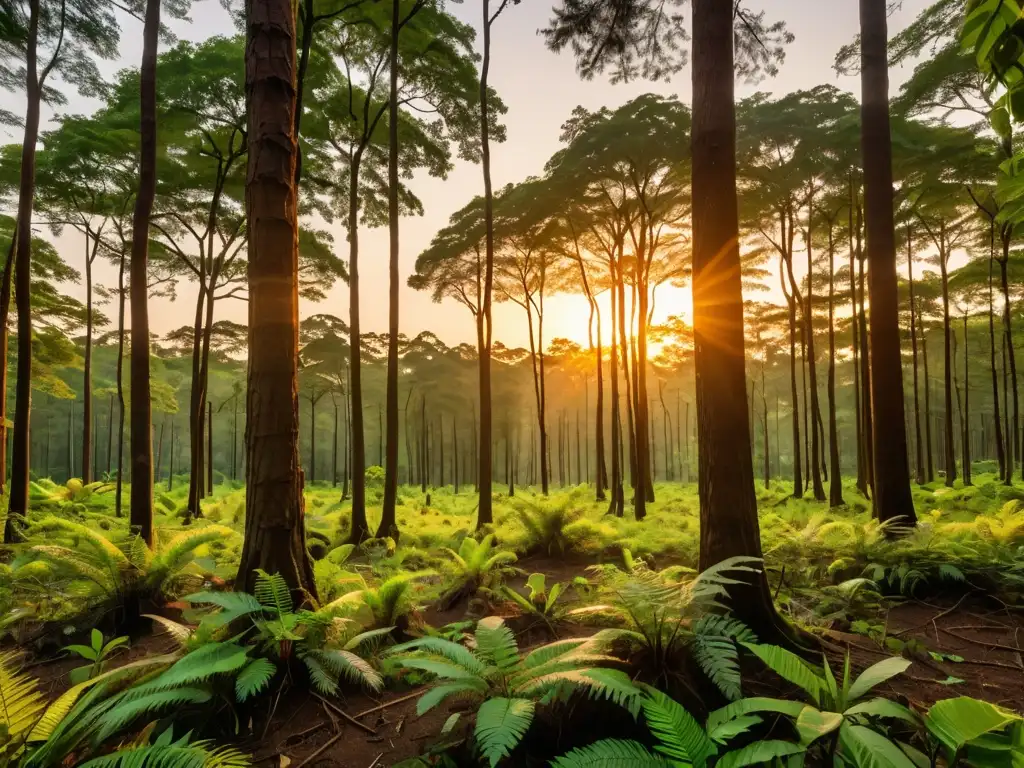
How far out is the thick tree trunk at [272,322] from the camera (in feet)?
12.3

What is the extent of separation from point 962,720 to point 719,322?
250 cm

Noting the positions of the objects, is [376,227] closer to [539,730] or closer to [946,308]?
[539,730]

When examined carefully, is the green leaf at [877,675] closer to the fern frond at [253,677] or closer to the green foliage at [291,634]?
the green foliage at [291,634]

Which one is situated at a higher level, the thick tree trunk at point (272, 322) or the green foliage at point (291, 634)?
the thick tree trunk at point (272, 322)

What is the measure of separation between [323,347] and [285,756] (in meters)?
23.4

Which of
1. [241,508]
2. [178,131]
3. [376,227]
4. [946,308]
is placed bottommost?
[241,508]

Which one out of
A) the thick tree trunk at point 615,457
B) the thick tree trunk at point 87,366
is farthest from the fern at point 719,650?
the thick tree trunk at point 87,366

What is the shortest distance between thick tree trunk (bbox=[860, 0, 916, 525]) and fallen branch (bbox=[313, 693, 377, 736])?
21.5 ft

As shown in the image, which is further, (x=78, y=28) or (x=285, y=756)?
(x=78, y=28)

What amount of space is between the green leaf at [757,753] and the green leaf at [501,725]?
0.81 metres

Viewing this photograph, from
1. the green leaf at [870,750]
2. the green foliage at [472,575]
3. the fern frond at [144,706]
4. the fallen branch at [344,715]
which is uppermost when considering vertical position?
the green leaf at [870,750]

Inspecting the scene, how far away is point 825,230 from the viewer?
15070mm

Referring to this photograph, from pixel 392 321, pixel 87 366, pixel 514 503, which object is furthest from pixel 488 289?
pixel 87 366

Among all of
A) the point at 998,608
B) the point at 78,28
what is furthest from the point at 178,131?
the point at 998,608
